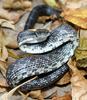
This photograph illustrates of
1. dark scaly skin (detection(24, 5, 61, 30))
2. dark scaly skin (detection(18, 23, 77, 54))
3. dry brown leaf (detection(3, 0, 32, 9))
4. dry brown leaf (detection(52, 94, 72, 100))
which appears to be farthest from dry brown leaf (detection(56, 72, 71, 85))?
dry brown leaf (detection(3, 0, 32, 9))

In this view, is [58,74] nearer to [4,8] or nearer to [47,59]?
[47,59]

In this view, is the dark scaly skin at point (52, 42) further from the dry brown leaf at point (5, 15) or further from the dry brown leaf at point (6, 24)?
the dry brown leaf at point (5, 15)

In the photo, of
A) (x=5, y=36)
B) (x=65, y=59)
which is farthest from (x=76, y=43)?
(x=5, y=36)

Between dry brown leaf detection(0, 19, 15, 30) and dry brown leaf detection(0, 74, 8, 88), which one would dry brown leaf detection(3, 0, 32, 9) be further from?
dry brown leaf detection(0, 74, 8, 88)

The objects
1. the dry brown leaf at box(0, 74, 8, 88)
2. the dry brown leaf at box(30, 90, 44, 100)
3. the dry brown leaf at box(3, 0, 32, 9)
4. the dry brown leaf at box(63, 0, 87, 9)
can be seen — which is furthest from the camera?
the dry brown leaf at box(3, 0, 32, 9)

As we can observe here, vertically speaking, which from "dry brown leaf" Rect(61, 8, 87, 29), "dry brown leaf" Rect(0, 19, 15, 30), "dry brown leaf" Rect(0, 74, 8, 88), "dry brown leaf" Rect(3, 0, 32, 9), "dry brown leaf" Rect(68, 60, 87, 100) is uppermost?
"dry brown leaf" Rect(61, 8, 87, 29)

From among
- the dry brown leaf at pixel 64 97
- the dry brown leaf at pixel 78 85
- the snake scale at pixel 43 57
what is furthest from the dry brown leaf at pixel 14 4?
the dry brown leaf at pixel 64 97
